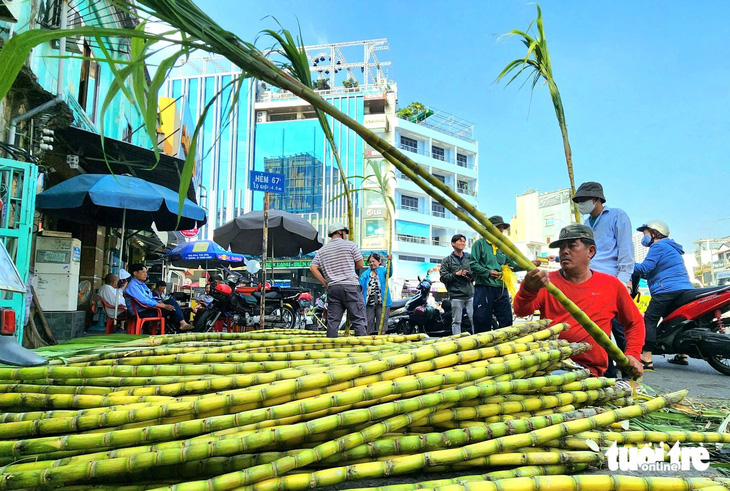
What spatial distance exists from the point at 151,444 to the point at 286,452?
1.25 feet

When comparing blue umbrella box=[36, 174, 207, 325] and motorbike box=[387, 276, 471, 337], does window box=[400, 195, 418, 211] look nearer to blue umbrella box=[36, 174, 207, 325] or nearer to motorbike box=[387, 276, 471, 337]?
motorbike box=[387, 276, 471, 337]

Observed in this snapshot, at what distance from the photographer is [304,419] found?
4.72ft

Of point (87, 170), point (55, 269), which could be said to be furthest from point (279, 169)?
point (55, 269)

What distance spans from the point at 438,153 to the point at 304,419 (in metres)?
47.2

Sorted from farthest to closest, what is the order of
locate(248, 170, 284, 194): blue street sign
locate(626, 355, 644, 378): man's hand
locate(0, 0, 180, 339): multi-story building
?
1. locate(248, 170, 284, 194): blue street sign
2. locate(0, 0, 180, 339): multi-story building
3. locate(626, 355, 644, 378): man's hand

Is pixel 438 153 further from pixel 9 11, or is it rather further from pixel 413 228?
pixel 9 11

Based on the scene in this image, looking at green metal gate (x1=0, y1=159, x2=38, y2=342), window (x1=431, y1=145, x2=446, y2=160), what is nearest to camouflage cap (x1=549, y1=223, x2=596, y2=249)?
green metal gate (x1=0, y1=159, x2=38, y2=342)

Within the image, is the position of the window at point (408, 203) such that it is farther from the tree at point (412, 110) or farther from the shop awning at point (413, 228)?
the tree at point (412, 110)

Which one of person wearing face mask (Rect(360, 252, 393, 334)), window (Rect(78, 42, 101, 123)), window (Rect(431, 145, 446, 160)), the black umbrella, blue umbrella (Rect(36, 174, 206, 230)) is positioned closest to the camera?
blue umbrella (Rect(36, 174, 206, 230))

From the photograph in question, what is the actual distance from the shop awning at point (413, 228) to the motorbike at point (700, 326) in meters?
36.2

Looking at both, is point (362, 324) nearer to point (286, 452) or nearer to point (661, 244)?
point (661, 244)

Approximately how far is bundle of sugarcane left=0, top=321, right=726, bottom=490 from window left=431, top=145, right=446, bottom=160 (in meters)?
45.5

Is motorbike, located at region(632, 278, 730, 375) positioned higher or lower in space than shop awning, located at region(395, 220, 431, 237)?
lower

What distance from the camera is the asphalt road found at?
4.02 metres
